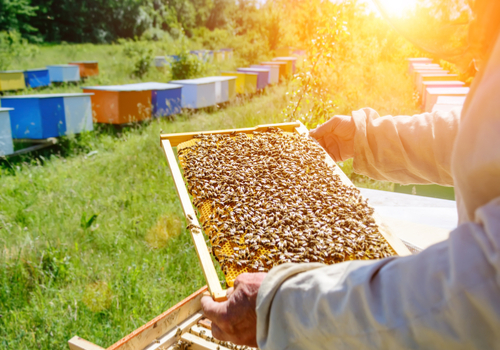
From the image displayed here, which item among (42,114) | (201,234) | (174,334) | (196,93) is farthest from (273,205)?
(196,93)

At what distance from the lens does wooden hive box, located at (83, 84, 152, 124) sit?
7635mm

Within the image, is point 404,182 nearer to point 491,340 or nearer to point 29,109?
point 491,340

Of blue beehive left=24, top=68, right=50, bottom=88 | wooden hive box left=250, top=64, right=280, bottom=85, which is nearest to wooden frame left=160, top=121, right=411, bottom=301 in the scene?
wooden hive box left=250, top=64, right=280, bottom=85

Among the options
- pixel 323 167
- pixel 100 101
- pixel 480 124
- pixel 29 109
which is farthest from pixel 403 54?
pixel 480 124

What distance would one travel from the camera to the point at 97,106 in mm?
7805

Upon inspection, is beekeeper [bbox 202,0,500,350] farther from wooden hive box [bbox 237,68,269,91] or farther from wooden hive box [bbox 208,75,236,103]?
wooden hive box [bbox 237,68,269,91]

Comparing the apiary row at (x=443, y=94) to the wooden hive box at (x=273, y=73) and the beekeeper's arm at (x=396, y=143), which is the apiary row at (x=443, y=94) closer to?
the beekeeper's arm at (x=396, y=143)

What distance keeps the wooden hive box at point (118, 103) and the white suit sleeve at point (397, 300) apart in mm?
7279

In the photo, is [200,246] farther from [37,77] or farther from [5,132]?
[37,77]

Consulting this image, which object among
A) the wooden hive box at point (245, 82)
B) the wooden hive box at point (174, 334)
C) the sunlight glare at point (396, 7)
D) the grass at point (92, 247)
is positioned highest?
the sunlight glare at point (396, 7)

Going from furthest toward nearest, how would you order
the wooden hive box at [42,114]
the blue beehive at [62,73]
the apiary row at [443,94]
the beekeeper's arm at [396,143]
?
the blue beehive at [62,73]
the wooden hive box at [42,114]
the apiary row at [443,94]
the beekeeper's arm at [396,143]

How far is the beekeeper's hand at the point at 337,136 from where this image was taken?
2295mm

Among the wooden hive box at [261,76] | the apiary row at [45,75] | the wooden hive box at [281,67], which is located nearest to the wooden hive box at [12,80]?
the apiary row at [45,75]

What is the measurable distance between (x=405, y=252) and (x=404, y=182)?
792 mm
